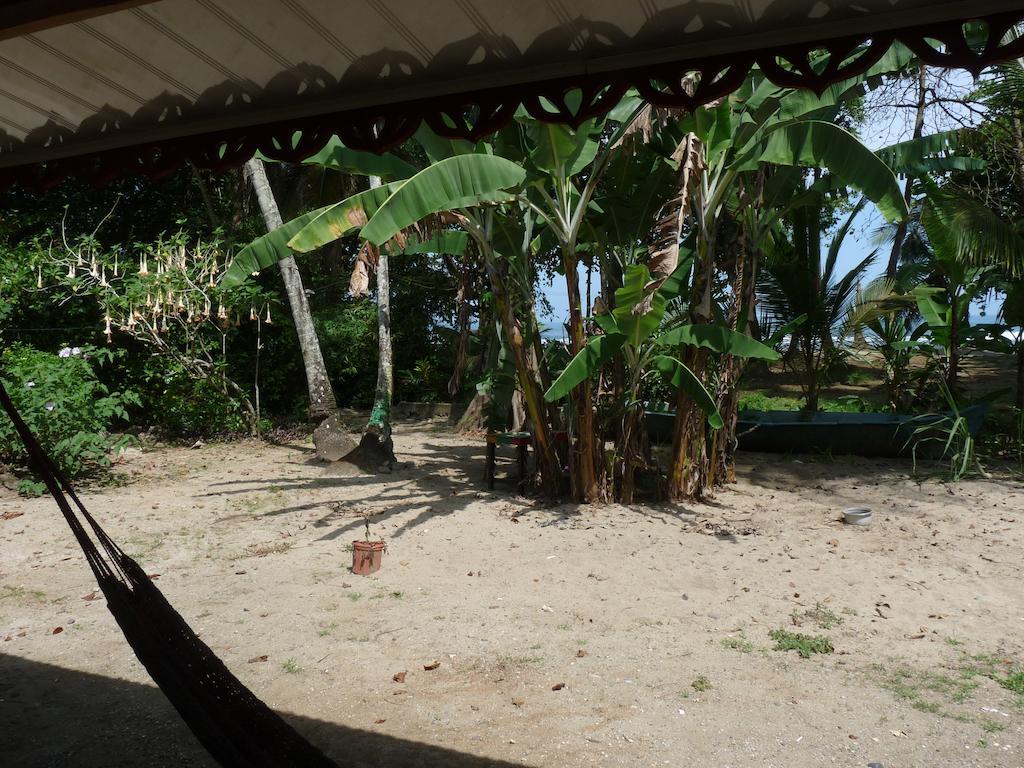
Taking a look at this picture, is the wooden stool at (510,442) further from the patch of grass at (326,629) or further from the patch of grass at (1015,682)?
the patch of grass at (1015,682)

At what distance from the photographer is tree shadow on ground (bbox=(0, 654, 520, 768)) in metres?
3.04

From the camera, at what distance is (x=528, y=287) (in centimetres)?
695

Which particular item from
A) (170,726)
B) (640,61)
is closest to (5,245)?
(170,726)

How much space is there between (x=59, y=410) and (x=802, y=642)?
21.4 feet

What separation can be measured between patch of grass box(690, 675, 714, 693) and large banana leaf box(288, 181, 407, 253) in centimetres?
336

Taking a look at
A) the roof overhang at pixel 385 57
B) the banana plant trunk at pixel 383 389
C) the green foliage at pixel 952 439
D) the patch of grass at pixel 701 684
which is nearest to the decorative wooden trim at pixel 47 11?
the roof overhang at pixel 385 57

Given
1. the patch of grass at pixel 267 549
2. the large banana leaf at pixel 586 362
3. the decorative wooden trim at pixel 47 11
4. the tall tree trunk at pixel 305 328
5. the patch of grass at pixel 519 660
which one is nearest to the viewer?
the decorative wooden trim at pixel 47 11

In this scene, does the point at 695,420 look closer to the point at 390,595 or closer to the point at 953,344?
the point at 390,595

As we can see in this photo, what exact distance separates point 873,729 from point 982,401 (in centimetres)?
629

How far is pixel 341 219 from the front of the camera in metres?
5.19

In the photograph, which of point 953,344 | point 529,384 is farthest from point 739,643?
point 953,344

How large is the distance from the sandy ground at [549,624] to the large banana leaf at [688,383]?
0.93 metres

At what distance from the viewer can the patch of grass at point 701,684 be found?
→ 3648mm

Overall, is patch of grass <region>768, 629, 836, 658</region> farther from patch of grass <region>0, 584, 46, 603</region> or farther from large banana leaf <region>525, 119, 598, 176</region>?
patch of grass <region>0, 584, 46, 603</region>
